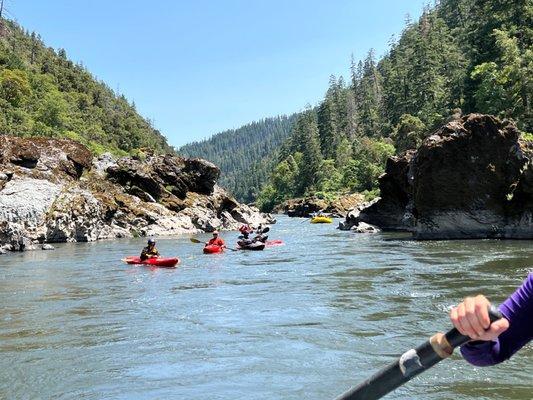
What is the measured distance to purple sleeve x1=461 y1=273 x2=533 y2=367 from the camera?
235cm

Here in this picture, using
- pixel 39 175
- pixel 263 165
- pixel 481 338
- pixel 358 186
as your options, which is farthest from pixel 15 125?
pixel 263 165

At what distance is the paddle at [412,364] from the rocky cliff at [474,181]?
25019mm

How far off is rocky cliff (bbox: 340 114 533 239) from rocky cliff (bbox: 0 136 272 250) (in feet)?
60.9

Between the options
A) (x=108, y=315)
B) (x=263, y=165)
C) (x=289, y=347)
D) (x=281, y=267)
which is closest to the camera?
(x=289, y=347)

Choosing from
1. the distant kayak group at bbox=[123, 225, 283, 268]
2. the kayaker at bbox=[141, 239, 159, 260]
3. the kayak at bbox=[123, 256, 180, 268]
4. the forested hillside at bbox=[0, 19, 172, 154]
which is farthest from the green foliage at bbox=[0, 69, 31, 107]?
the kayak at bbox=[123, 256, 180, 268]

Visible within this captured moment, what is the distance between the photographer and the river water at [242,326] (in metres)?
6.80

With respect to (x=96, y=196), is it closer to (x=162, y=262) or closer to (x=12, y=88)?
(x=162, y=262)

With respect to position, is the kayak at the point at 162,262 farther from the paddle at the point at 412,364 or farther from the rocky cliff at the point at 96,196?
the paddle at the point at 412,364

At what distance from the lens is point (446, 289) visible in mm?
12781

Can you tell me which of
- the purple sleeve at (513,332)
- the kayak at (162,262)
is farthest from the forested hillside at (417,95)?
the purple sleeve at (513,332)

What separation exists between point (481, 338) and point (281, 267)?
1669 centimetres

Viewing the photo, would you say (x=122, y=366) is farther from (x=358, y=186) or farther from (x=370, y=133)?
(x=370, y=133)

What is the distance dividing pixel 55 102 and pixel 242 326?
61.7 meters

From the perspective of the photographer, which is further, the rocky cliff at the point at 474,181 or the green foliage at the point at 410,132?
A: the green foliage at the point at 410,132
